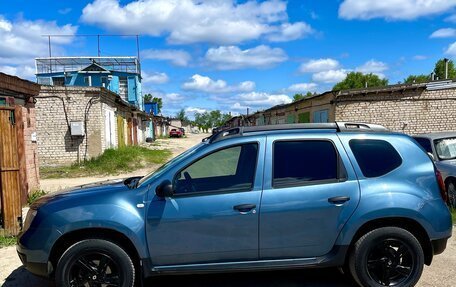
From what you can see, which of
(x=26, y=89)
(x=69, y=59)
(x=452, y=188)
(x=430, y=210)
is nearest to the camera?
(x=430, y=210)

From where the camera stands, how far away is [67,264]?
3.71 m

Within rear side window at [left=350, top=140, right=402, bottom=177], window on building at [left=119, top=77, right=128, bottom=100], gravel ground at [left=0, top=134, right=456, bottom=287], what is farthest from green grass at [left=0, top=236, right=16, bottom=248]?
window on building at [left=119, top=77, right=128, bottom=100]

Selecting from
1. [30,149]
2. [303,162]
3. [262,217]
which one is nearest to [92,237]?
[262,217]

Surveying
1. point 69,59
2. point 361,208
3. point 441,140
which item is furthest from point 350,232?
point 69,59

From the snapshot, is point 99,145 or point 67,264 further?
point 99,145

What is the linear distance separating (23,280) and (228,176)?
2.71m

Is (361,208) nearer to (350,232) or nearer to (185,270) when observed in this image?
(350,232)

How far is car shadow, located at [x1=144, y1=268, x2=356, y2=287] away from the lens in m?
4.33

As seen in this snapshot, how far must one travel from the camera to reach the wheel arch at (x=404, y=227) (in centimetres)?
397

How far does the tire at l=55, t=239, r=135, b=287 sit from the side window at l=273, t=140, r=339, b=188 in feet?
5.43

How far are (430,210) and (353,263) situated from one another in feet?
3.10

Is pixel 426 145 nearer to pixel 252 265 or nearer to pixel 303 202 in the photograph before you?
pixel 303 202

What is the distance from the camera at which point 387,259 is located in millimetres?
3988

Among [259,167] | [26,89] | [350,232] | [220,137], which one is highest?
[26,89]
